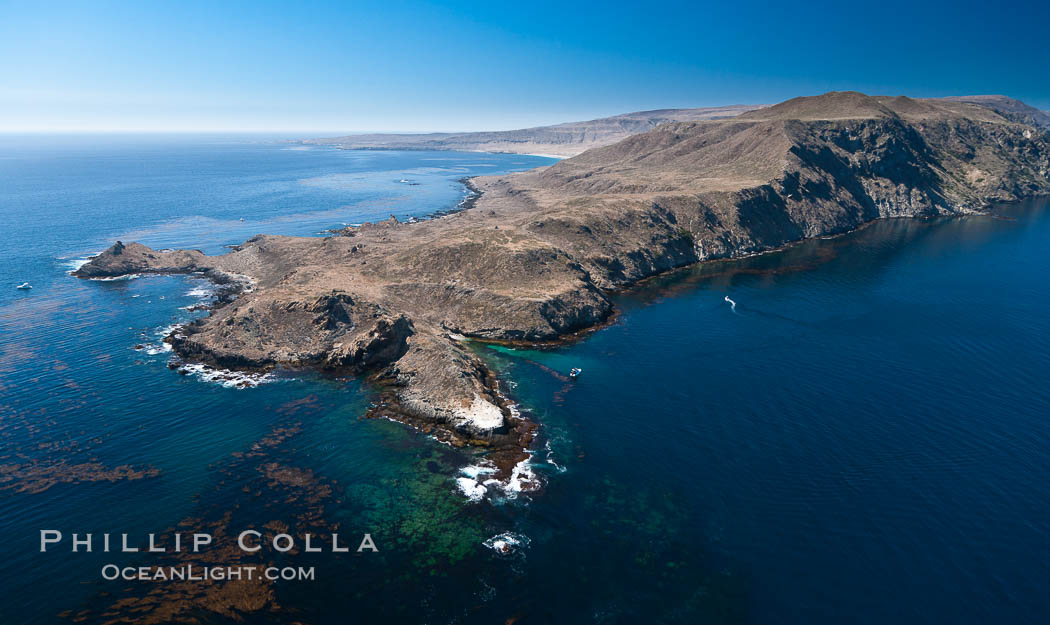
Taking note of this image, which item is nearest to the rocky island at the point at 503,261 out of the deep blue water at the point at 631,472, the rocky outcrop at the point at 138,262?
the rocky outcrop at the point at 138,262

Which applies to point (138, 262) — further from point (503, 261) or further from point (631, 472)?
point (631, 472)

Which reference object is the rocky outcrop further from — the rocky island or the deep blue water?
the deep blue water

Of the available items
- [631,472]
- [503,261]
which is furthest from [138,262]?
[631,472]

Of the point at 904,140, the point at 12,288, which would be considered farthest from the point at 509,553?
the point at 904,140

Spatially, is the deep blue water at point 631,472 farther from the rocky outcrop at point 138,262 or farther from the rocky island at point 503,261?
the rocky outcrop at point 138,262

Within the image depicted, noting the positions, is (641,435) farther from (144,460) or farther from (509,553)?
(144,460)

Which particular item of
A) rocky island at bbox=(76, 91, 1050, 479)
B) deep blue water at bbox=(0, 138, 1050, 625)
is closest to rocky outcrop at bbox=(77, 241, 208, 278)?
rocky island at bbox=(76, 91, 1050, 479)

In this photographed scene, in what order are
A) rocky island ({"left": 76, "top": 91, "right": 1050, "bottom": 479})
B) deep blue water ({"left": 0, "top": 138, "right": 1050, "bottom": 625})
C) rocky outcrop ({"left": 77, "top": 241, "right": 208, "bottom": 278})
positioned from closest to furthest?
deep blue water ({"left": 0, "top": 138, "right": 1050, "bottom": 625}) < rocky island ({"left": 76, "top": 91, "right": 1050, "bottom": 479}) < rocky outcrop ({"left": 77, "top": 241, "right": 208, "bottom": 278})
